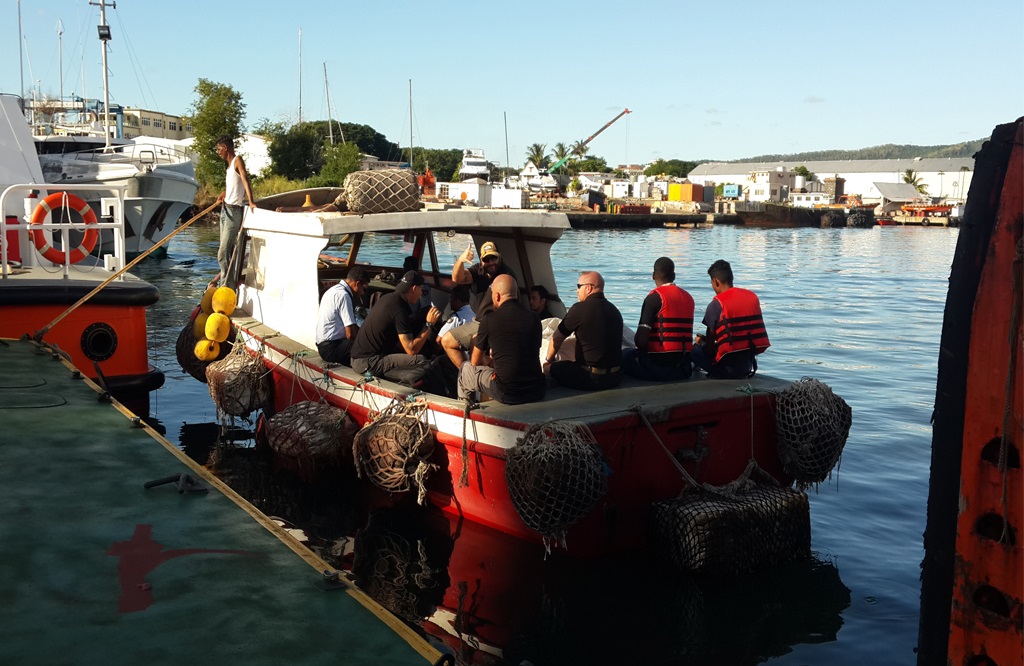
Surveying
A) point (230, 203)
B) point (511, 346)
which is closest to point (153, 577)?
point (511, 346)

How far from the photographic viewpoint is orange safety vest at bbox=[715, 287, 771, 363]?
26.2ft

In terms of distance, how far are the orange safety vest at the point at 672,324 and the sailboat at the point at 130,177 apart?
2142 centimetres

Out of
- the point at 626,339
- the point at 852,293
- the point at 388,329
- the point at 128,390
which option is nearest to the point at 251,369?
the point at 128,390

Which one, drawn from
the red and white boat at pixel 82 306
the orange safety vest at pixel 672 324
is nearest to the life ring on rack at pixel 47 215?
the red and white boat at pixel 82 306

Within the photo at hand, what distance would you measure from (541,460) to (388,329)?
2.57m

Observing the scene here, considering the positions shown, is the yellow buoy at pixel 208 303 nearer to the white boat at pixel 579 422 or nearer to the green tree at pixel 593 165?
the white boat at pixel 579 422

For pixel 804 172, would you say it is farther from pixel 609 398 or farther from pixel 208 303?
pixel 609 398

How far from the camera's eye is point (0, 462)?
5.98 meters

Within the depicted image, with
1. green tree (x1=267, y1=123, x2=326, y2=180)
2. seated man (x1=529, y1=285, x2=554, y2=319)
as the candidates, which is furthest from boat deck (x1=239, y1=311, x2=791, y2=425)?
green tree (x1=267, y1=123, x2=326, y2=180)

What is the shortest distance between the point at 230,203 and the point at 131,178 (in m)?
17.9

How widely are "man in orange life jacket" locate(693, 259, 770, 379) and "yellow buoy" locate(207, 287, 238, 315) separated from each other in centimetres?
583

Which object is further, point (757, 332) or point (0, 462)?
point (757, 332)

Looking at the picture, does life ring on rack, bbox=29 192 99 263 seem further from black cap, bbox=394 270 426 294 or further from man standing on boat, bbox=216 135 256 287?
black cap, bbox=394 270 426 294

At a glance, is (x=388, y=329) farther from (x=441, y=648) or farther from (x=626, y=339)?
(x=441, y=648)
